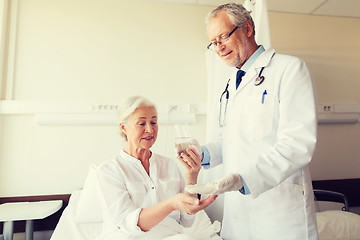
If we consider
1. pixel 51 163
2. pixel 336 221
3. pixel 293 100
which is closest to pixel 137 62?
pixel 51 163

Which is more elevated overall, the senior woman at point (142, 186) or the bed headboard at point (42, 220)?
the senior woman at point (142, 186)

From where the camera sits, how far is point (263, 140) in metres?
1.08

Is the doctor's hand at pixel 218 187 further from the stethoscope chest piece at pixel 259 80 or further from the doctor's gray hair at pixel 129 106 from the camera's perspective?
the doctor's gray hair at pixel 129 106

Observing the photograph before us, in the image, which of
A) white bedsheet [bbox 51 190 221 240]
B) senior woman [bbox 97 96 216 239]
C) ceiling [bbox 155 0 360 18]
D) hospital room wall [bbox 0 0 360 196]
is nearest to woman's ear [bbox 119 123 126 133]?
senior woman [bbox 97 96 216 239]

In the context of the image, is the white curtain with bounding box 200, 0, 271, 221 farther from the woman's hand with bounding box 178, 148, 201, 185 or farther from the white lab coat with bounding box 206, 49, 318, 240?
the woman's hand with bounding box 178, 148, 201, 185

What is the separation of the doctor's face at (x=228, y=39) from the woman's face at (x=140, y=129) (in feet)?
1.73

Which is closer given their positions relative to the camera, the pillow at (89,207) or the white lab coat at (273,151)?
the white lab coat at (273,151)

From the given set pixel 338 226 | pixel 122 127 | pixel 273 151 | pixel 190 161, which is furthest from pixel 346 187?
pixel 122 127

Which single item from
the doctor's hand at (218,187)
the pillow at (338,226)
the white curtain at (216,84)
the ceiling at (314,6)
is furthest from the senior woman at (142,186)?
the ceiling at (314,6)

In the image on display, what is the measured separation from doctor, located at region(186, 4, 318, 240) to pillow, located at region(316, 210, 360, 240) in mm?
862

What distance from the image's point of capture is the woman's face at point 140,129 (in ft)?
4.48

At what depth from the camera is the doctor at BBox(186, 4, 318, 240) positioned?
0.90 m

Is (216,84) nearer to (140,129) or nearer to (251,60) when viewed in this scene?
(251,60)

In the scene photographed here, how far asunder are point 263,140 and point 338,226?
122 centimetres
